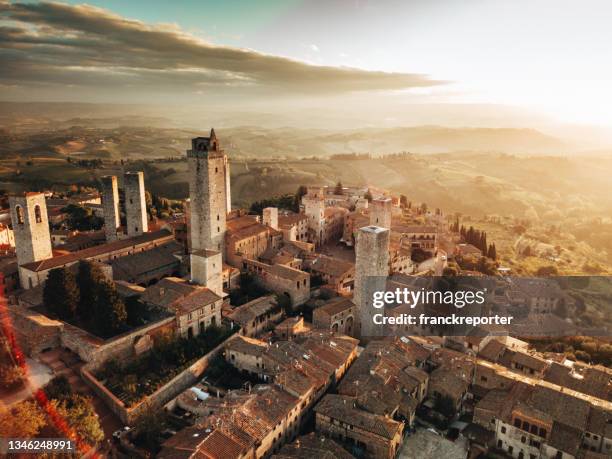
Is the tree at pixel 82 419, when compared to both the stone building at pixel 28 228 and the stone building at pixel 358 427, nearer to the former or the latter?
the stone building at pixel 358 427

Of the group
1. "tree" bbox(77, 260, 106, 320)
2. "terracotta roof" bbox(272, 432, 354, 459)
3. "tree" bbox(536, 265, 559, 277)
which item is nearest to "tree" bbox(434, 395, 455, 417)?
"terracotta roof" bbox(272, 432, 354, 459)

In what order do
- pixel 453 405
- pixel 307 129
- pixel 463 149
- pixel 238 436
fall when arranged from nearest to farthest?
pixel 238 436 < pixel 453 405 < pixel 307 129 < pixel 463 149

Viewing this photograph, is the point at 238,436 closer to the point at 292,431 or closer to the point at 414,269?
the point at 292,431

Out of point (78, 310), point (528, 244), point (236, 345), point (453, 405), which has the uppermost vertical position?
point (78, 310)

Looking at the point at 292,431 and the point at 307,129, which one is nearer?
the point at 292,431

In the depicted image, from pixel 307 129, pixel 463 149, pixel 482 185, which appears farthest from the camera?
pixel 463 149

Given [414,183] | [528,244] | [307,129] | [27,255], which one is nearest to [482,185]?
[414,183]

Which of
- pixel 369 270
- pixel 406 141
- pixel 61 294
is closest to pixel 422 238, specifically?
pixel 369 270
